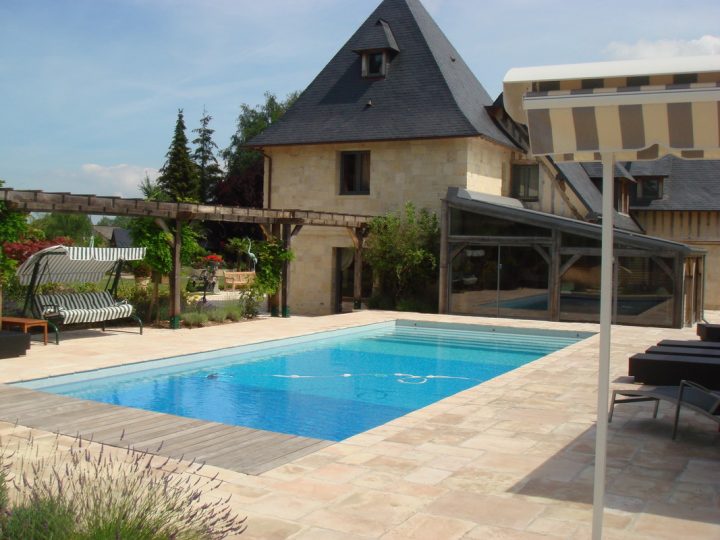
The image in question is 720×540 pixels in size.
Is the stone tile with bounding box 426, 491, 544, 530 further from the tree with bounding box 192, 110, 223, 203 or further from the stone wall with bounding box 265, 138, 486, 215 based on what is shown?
the tree with bounding box 192, 110, 223, 203

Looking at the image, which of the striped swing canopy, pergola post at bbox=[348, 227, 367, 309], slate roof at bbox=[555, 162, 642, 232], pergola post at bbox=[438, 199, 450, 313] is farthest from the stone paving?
slate roof at bbox=[555, 162, 642, 232]

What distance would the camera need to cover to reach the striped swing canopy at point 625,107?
12.3 feet

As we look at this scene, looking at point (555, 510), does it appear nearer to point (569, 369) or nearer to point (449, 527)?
point (449, 527)

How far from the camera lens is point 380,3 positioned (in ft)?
76.7

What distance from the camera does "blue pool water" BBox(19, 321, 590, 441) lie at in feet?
29.0

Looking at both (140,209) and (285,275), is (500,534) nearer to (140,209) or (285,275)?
(140,209)

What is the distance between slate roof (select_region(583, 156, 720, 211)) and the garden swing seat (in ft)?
59.9

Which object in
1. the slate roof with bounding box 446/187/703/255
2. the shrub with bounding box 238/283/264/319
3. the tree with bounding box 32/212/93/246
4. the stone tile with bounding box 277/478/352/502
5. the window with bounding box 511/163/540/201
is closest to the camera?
the stone tile with bounding box 277/478/352/502

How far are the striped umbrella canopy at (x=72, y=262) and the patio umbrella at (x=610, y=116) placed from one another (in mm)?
9755

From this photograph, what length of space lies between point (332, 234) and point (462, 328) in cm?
594

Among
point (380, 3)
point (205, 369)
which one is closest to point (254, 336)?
point (205, 369)

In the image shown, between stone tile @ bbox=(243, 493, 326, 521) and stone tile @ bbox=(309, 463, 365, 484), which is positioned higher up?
stone tile @ bbox=(309, 463, 365, 484)

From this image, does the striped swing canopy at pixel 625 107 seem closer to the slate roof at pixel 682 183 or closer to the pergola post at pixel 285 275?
the pergola post at pixel 285 275

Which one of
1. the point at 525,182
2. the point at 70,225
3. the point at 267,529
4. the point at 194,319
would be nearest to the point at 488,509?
the point at 267,529
